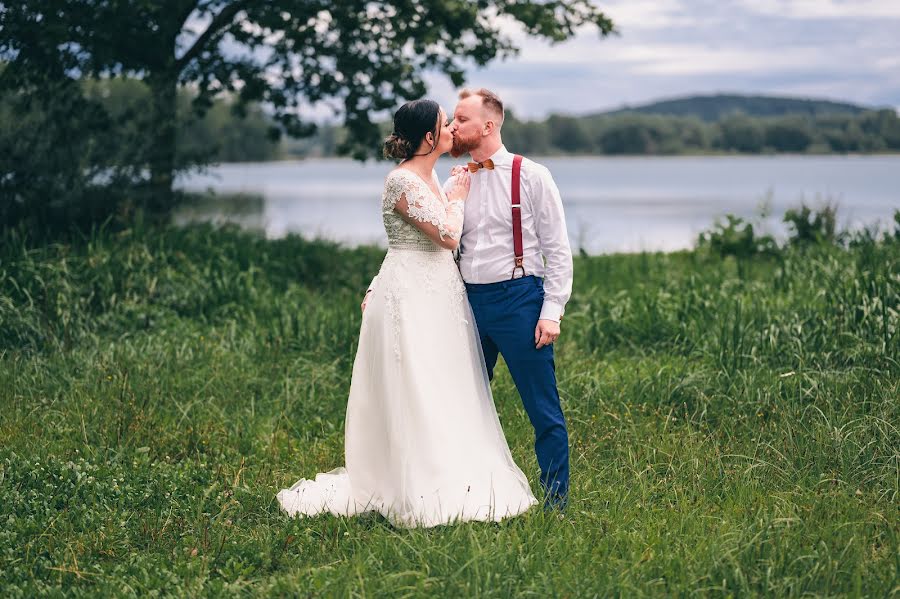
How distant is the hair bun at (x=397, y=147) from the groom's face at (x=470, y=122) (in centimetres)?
24

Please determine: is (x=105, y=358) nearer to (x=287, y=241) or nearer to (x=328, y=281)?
(x=328, y=281)

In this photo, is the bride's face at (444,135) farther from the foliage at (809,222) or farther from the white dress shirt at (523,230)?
the foliage at (809,222)

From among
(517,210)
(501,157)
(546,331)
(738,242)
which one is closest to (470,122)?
(501,157)

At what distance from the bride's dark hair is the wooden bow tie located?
9.6 inches

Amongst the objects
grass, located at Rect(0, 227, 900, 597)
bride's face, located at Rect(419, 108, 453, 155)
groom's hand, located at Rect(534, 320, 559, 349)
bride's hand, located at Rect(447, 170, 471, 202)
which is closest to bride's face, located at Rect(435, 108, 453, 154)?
bride's face, located at Rect(419, 108, 453, 155)

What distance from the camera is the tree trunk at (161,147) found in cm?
1080

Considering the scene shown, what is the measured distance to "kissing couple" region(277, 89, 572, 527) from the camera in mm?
4484

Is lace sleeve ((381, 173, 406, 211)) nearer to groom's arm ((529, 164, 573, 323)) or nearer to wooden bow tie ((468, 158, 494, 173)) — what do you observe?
wooden bow tie ((468, 158, 494, 173))

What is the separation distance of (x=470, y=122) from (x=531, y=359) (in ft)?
3.87

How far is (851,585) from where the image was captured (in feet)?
12.3

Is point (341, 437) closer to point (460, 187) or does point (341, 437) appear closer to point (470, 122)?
point (460, 187)

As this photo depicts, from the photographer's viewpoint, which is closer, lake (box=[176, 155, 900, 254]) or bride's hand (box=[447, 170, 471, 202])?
bride's hand (box=[447, 170, 471, 202])

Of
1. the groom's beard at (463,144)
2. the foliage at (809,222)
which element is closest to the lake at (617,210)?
the foliage at (809,222)

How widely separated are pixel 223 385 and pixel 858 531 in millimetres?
4479
